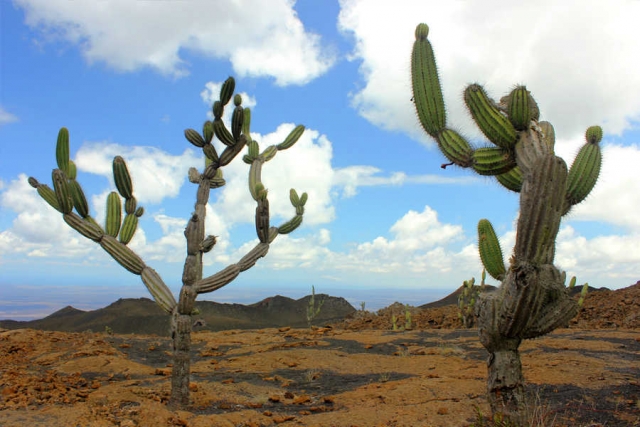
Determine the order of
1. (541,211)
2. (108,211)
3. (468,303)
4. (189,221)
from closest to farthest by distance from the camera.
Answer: (541,211), (189,221), (108,211), (468,303)

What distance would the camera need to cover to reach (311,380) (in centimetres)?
800

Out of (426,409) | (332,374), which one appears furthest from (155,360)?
(426,409)

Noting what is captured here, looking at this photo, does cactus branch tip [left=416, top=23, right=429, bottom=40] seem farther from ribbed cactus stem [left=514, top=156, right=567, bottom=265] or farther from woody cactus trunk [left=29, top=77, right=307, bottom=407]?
woody cactus trunk [left=29, top=77, right=307, bottom=407]

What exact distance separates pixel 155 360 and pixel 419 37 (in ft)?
26.4

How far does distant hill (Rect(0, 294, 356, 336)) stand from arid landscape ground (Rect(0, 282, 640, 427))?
31.9 ft

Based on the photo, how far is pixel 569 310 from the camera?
14.6 ft

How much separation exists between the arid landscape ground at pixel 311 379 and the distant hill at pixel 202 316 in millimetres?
9734

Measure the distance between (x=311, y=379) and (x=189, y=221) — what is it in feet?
11.0

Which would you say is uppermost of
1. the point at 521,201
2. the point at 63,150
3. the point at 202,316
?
the point at 63,150

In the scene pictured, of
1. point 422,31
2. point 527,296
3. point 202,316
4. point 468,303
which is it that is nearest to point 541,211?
point 527,296

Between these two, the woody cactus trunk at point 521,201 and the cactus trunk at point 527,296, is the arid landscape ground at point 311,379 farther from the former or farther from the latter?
the woody cactus trunk at point 521,201

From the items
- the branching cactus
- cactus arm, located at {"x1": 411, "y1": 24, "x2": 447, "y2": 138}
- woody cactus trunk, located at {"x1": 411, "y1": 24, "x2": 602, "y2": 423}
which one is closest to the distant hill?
the branching cactus

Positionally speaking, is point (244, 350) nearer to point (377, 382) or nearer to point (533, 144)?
point (377, 382)

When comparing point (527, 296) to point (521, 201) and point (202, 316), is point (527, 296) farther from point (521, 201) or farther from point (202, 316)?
point (202, 316)
